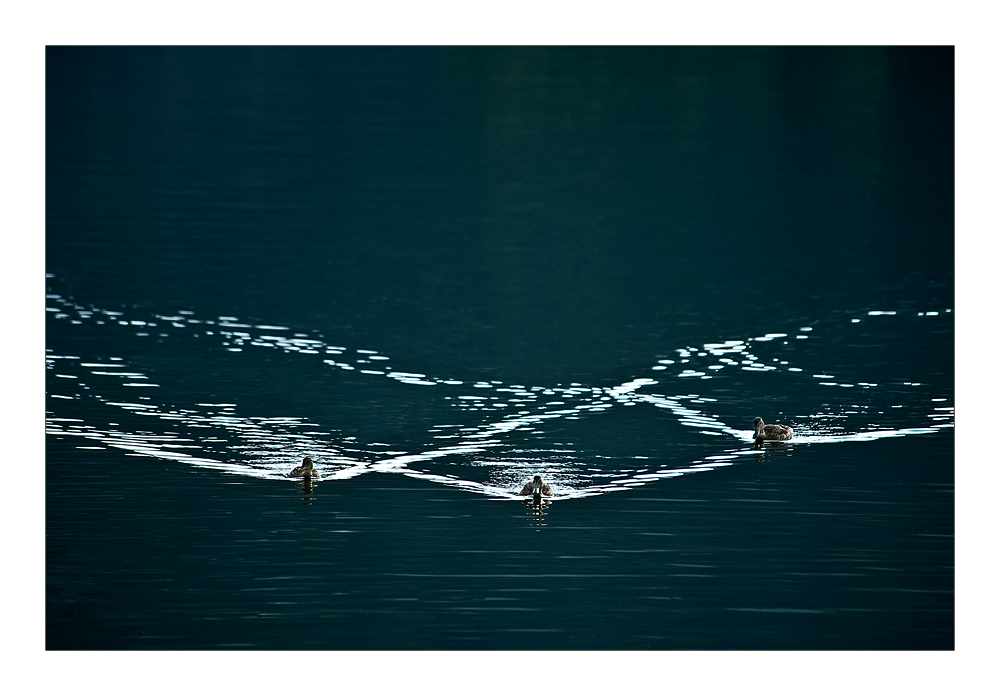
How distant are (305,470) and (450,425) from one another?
179cm

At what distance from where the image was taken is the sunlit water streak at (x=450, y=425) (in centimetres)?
1097


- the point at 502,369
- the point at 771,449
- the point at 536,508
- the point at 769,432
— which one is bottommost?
the point at 536,508

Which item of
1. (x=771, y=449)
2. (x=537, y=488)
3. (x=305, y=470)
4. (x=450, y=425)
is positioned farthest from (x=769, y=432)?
(x=305, y=470)

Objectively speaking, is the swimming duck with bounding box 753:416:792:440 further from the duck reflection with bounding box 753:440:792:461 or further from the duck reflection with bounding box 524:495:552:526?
the duck reflection with bounding box 524:495:552:526

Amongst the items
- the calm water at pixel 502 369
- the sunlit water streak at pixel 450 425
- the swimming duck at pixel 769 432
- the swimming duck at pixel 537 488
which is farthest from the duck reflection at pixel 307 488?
the swimming duck at pixel 769 432

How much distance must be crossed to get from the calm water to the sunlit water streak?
46mm

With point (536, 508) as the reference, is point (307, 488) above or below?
above

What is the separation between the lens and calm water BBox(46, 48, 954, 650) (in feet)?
30.2

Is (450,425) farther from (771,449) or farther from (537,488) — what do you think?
(771,449)

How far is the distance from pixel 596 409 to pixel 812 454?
224 centimetres

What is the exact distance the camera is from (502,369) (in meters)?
13.8

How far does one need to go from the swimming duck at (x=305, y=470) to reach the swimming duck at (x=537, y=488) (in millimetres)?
1904

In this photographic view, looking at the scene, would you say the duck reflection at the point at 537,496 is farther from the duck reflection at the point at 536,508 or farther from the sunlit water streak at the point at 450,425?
the sunlit water streak at the point at 450,425

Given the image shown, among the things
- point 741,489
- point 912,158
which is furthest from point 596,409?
point 912,158
